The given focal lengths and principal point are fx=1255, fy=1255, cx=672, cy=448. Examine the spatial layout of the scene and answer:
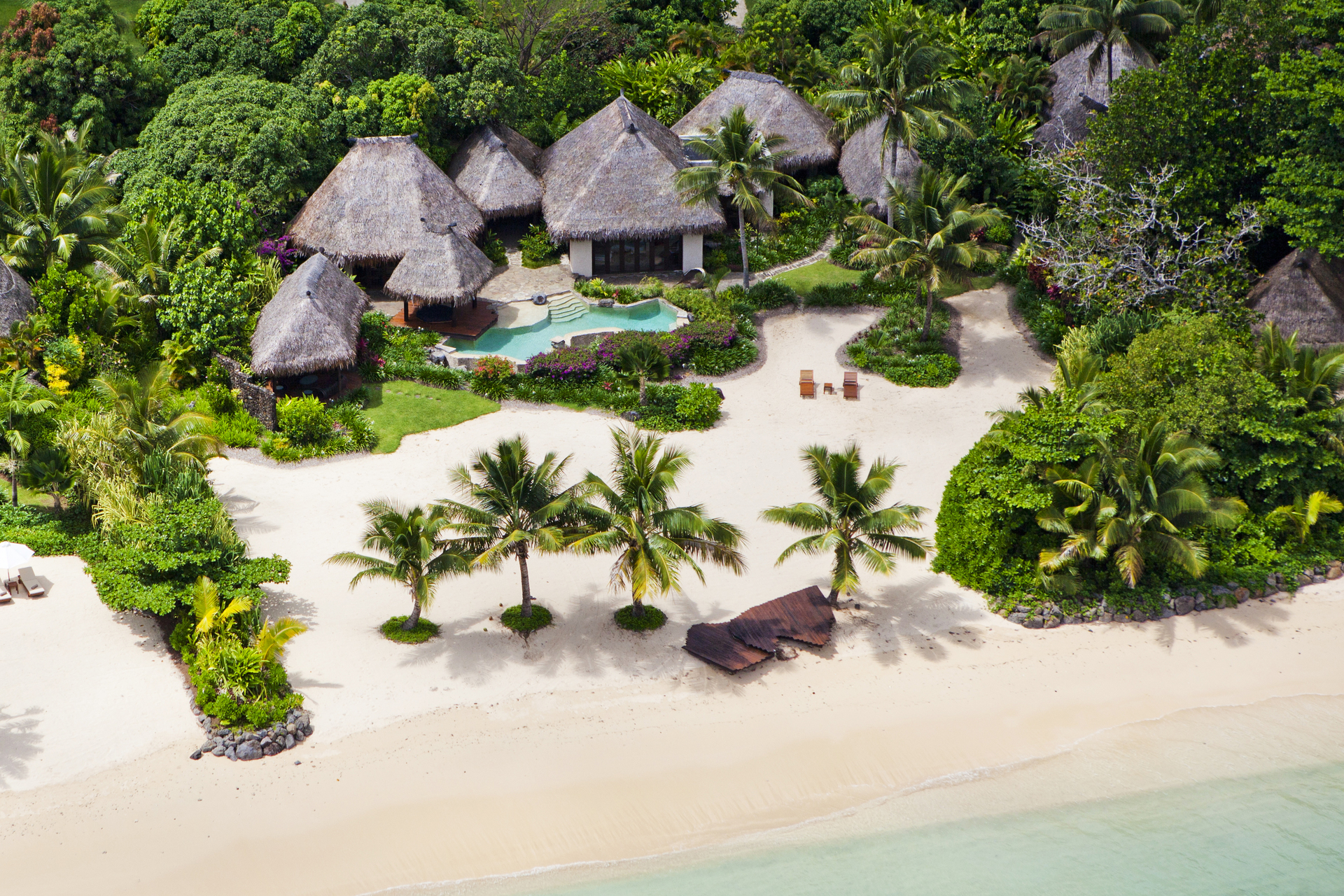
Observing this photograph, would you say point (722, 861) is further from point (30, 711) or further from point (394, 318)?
point (394, 318)

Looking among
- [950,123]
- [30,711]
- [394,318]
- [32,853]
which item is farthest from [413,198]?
[32,853]

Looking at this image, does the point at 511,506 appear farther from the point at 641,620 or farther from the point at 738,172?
the point at 738,172

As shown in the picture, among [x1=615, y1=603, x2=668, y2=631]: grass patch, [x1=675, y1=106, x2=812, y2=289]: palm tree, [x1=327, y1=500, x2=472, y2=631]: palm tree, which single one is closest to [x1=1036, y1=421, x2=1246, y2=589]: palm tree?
[x1=615, y1=603, x2=668, y2=631]: grass patch

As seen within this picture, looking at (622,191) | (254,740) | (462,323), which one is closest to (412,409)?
(462,323)

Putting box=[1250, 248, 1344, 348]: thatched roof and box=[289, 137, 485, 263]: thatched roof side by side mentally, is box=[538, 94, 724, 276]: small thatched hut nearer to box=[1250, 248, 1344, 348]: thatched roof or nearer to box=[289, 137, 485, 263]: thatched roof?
box=[289, 137, 485, 263]: thatched roof

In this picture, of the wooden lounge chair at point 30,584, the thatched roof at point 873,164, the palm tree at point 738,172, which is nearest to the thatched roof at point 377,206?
the palm tree at point 738,172

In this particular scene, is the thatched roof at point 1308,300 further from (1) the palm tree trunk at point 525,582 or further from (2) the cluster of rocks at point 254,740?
(2) the cluster of rocks at point 254,740
